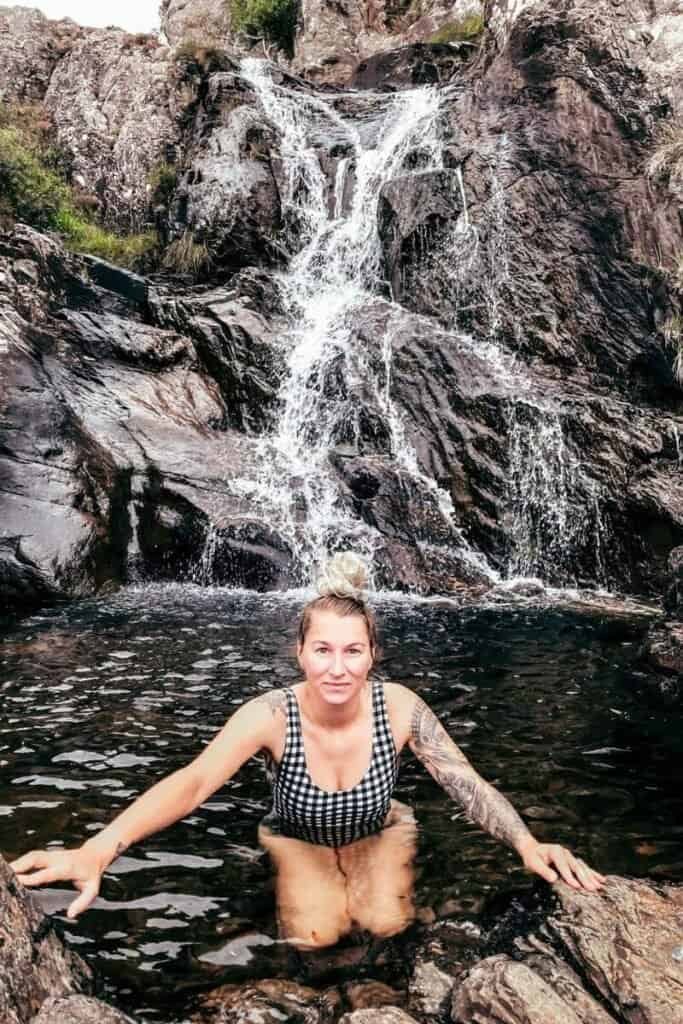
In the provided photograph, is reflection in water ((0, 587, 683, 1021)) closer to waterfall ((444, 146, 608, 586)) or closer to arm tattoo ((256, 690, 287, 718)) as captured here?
arm tattoo ((256, 690, 287, 718))

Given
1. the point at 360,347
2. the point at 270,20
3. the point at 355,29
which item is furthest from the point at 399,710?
the point at 270,20

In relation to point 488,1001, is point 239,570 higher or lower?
higher

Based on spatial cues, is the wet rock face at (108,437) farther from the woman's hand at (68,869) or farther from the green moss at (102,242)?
the woman's hand at (68,869)

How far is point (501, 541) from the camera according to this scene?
42.5 ft

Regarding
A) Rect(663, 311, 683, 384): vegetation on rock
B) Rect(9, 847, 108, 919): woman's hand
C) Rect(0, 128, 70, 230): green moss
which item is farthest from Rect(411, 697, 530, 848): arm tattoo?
Rect(0, 128, 70, 230): green moss

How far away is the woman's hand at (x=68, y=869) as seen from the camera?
2.98 m

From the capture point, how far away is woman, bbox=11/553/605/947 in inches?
142

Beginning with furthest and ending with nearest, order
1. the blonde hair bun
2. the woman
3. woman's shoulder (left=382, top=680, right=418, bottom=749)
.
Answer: woman's shoulder (left=382, top=680, right=418, bottom=749) < the blonde hair bun < the woman

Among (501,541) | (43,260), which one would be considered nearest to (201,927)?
(501,541)

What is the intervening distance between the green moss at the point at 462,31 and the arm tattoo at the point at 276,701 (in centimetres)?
2454

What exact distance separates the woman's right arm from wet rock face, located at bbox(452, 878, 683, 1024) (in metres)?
1.31

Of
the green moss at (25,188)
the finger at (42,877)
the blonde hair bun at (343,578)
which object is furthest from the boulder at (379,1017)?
the green moss at (25,188)

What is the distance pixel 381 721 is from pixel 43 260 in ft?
46.3

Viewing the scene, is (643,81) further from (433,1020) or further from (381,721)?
(433,1020)
